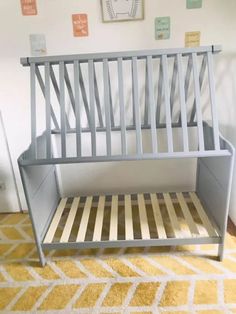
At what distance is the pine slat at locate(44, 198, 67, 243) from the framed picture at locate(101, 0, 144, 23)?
1.34 metres

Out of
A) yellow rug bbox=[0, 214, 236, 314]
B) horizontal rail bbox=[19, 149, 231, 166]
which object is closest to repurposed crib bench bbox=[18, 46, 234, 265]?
horizontal rail bbox=[19, 149, 231, 166]

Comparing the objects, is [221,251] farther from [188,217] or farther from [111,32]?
[111,32]

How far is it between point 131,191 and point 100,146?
465 millimetres

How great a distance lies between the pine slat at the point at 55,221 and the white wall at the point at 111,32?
0.91m

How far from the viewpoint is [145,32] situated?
1.66m

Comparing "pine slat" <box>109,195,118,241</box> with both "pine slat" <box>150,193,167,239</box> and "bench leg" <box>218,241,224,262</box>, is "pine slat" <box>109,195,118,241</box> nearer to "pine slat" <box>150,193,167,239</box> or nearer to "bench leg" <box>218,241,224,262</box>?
"pine slat" <box>150,193,167,239</box>

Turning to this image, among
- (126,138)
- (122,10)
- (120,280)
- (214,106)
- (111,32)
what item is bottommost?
(120,280)

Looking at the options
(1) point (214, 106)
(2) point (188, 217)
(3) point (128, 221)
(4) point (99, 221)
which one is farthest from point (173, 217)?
(1) point (214, 106)

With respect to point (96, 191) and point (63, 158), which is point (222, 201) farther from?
point (96, 191)

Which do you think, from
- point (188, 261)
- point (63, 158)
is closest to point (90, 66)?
point (63, 158)

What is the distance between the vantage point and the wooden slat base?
1581 millimetres

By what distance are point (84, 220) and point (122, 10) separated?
1.40 metres

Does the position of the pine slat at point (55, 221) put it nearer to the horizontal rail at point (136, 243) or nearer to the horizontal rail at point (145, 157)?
the horizontal rail at point (136, 243)

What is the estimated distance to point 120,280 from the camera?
1.45 metres
